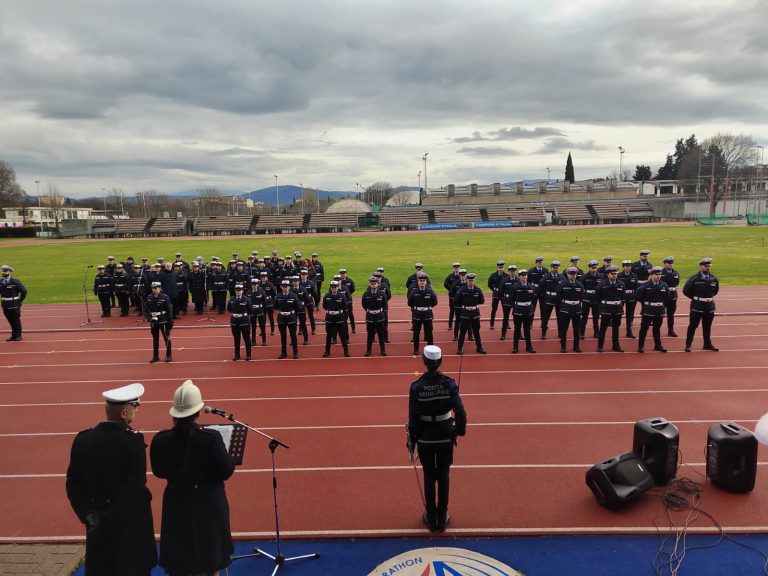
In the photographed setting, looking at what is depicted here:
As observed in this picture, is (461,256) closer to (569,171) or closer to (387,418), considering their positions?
(387,418)

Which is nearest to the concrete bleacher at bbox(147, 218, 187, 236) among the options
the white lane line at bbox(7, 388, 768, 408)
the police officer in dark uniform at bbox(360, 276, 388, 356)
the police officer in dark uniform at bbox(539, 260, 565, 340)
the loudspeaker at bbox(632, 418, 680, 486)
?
the police officer in dark uniform at bbox(360, 276, 388, 356)

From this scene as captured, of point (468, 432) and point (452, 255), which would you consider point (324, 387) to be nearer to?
point (468, 432)

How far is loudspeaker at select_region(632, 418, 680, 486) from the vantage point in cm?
594

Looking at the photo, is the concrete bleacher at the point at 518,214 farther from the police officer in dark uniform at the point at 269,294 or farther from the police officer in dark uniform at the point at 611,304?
the police officer in dark uniform at the point at 611,304

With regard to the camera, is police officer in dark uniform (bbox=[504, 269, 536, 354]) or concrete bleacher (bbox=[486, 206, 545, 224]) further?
concrete bleacher (bbox=[486, 206, 545, 224])

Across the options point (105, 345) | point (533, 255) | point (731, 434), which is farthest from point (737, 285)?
point (105, 345)

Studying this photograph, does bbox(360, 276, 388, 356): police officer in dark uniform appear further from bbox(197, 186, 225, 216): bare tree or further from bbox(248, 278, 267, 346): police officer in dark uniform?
bbox(197, 186, 225, 216): bare tree

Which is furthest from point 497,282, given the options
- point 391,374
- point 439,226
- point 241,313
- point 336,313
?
point 439,226

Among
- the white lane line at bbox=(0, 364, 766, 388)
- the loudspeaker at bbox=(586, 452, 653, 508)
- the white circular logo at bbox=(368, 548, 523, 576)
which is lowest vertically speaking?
the white lane line at bbox=(0, 364, 766, 388)

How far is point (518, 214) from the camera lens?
78.9 meters

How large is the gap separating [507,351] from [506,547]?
25.8 feet

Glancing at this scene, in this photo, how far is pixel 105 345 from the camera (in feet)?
47.1

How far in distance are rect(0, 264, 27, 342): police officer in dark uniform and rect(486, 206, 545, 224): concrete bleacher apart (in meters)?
66.8

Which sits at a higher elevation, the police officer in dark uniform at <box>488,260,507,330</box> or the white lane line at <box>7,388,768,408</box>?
the police officer in dark uniform at <box>488,260,507,330</box>
